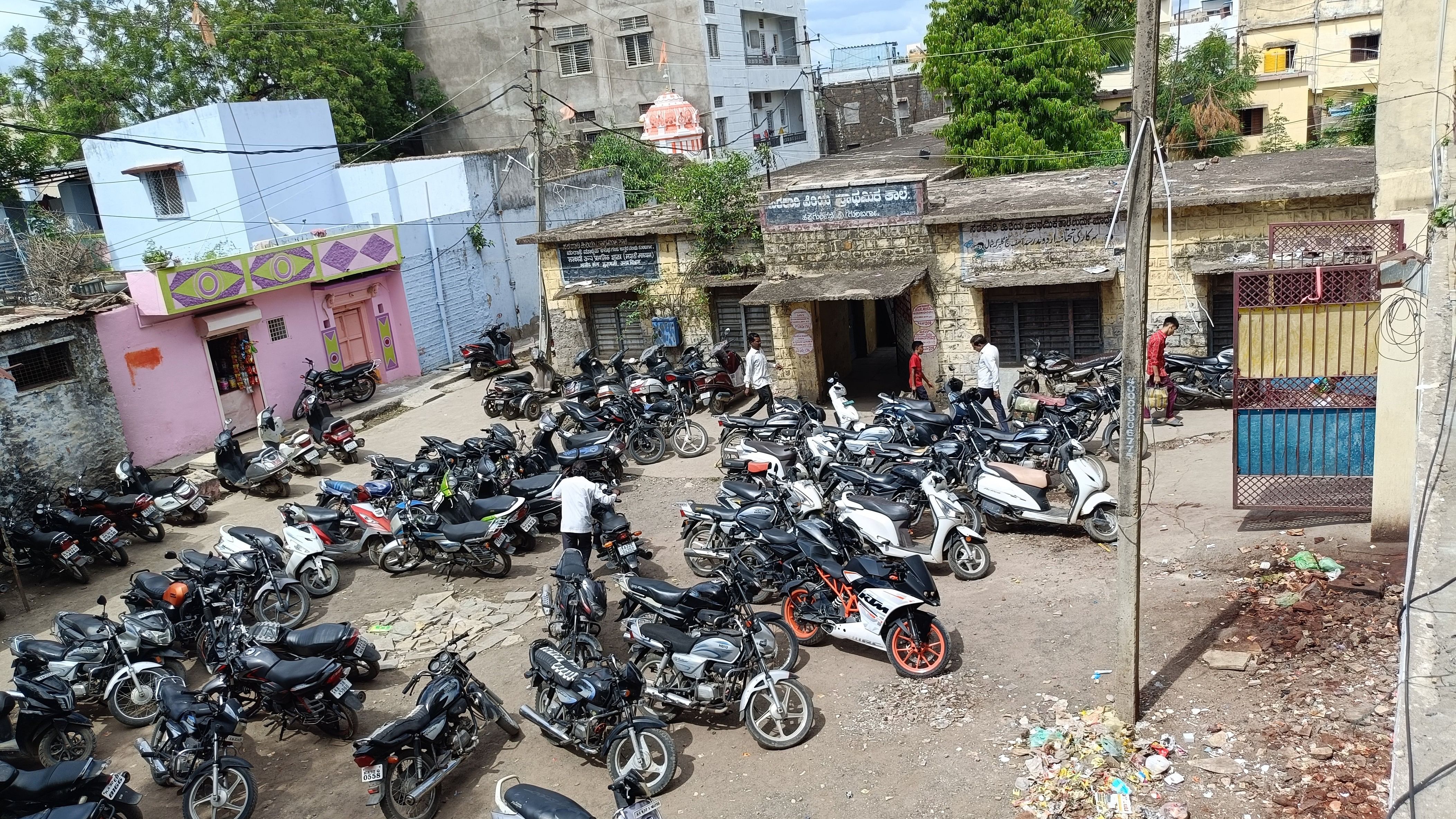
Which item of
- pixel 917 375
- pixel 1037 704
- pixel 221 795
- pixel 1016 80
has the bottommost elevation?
pixel 1037 704

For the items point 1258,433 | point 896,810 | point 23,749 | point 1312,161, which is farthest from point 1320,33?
point 23,749

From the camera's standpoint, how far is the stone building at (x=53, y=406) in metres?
14.2

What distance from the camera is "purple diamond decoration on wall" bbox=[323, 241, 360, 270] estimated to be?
63.5 ft

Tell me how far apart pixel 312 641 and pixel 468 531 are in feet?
8.78

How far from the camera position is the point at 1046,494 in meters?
10.9

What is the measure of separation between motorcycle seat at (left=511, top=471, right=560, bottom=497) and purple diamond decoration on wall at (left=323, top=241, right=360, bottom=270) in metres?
9.31

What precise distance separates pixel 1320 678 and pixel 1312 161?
1277 centimetres

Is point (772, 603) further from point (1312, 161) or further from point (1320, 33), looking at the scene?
point (1320, 33)

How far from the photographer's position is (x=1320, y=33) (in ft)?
109

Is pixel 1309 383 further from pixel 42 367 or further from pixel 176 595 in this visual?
pixel 42 367

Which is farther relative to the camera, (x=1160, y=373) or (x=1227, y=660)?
(x=1160, y=373)

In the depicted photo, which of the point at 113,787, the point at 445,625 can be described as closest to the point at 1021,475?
the point at 445,625

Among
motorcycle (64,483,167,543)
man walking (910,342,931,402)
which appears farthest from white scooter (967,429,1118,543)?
motorcycle (64,483,167,543)

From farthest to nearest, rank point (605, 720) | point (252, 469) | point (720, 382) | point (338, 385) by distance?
point (338, 385) → point (720, 382) → point (252, 469) → point (605, 720)
